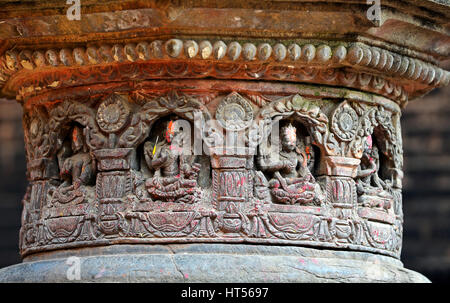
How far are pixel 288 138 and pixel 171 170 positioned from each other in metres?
0.60

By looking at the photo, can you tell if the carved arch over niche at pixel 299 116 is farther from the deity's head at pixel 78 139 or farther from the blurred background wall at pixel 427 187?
the blurred background wall at pixel 427 187

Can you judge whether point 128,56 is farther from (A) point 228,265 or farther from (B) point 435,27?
(B) point 435,27

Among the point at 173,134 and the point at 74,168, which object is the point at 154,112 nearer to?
the point at 173,134

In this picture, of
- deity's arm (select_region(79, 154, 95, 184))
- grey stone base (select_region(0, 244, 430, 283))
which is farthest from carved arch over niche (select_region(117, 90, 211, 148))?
grey stone base (select_region(0, 244, 430, 283))

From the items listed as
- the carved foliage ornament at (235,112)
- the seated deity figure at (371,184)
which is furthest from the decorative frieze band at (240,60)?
the seated deity figure at (371,184)

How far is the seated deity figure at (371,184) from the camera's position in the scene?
5558 millimetres

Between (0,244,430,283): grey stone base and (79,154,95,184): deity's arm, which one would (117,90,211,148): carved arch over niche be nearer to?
(79,154,95,184): deity's arm

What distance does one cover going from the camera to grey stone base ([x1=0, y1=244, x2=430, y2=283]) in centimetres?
502

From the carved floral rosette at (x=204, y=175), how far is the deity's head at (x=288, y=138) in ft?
0.16

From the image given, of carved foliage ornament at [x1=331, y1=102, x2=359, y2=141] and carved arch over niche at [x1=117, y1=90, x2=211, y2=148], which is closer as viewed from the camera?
carved arch over niche at [x1=117, y1=90, x2=211, y2=148]

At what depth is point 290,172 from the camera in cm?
538

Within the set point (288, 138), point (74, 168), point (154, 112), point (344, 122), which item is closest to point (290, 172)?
point (288, 138)

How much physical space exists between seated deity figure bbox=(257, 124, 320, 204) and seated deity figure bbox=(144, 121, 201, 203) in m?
0.35
